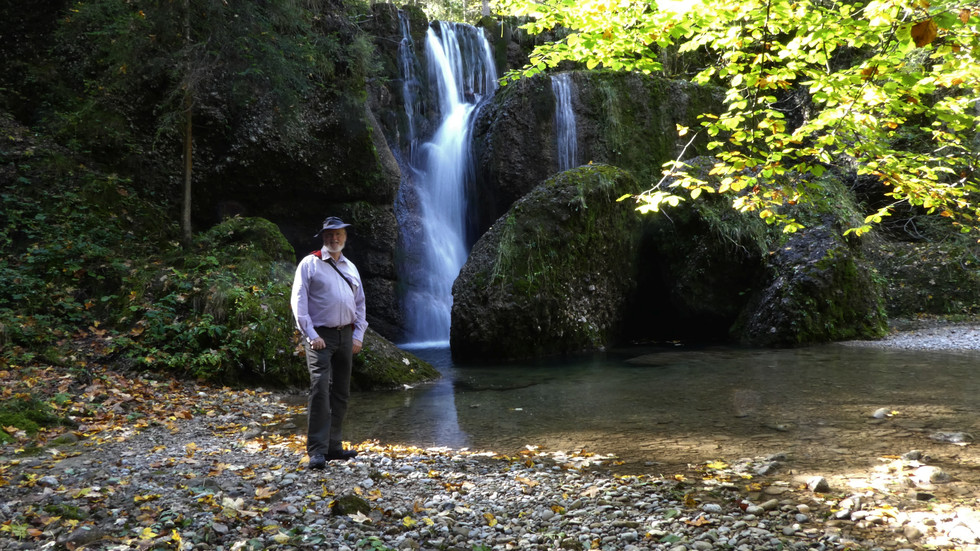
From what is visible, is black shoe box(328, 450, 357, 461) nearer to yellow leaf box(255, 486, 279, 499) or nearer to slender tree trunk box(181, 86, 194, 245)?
yellow leaf box(255, 486, 279, 499)

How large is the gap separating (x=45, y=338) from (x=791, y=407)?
8967 mm

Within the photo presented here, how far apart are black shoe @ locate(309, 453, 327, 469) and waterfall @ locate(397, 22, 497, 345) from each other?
10.6 meters

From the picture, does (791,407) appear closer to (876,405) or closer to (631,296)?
(876,405)

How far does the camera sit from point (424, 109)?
736 inches

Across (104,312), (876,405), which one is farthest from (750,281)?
(104,312)

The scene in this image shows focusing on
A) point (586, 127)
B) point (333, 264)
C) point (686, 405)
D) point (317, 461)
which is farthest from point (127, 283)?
point (586, 127)

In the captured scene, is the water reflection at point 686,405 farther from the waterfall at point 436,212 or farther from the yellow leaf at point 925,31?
the waterfall at point 436,212

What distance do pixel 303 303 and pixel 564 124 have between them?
1299cm

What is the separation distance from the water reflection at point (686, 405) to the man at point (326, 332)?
1.13 meters

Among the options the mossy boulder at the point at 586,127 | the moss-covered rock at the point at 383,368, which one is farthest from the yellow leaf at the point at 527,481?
the mossy boulder at the point at 586,127

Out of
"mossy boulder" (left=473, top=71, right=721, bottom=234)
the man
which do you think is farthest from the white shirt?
"mossy boulder" (left=473, top=71, right=721, bottom=234)

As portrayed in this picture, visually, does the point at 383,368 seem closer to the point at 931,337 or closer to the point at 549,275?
the point at 549,275

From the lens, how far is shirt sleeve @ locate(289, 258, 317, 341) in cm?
480

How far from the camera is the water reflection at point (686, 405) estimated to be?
5668 mm
